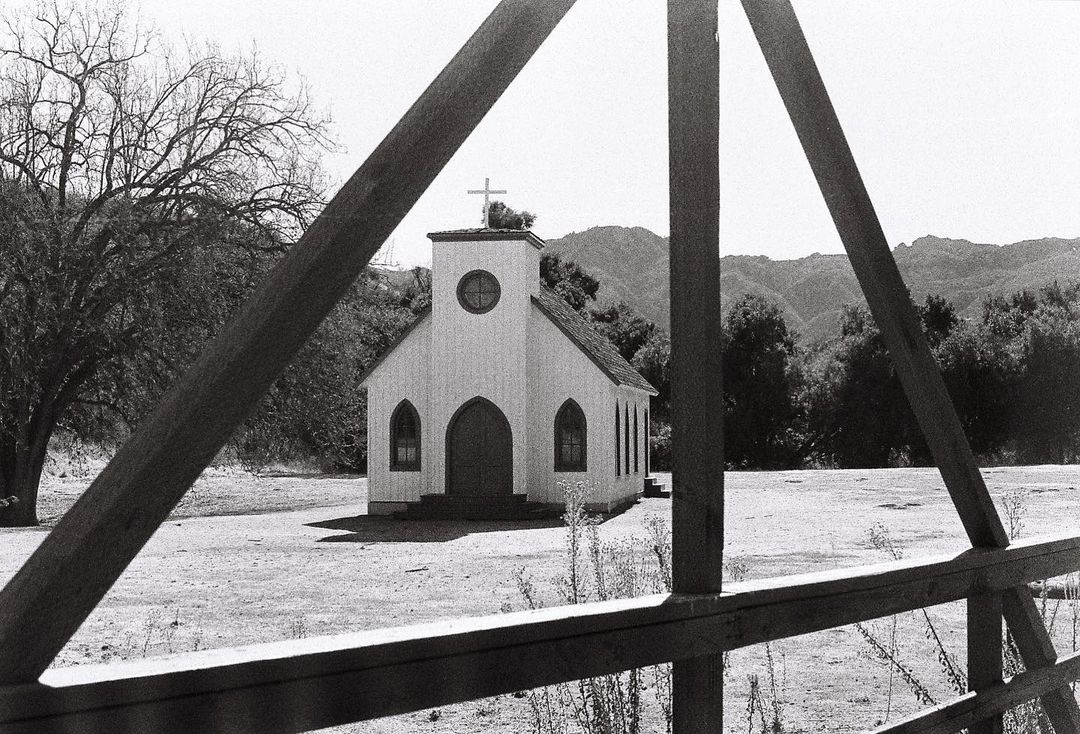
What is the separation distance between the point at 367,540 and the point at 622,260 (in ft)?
419

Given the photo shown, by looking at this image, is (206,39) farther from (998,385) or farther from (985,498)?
(998,385)

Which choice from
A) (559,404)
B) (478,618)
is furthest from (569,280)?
(478,618)

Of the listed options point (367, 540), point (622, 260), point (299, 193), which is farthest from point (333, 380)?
point (622, 260)

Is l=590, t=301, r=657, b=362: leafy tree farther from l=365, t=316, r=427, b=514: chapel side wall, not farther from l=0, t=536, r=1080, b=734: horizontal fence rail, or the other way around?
l=0, t=536, r=1080, b=734: horizontal fence rail

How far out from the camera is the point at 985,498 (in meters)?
3.93

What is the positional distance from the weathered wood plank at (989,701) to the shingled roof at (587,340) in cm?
2037

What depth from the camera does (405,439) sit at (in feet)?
82.7

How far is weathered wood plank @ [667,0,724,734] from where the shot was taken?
8.89 ft

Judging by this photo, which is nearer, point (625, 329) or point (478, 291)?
point (478, 291)

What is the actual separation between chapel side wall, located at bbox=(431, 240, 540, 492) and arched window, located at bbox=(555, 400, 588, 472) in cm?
82

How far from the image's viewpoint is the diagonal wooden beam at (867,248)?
3.11 m

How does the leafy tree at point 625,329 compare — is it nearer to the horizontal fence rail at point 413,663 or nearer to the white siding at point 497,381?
the white siding at point 497,381

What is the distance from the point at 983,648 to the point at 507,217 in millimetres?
50744

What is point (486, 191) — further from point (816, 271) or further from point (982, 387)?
point (816, 271)
